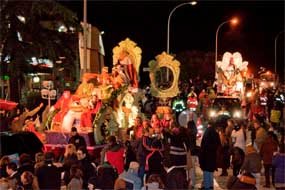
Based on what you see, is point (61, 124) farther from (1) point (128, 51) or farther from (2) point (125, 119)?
(1) point (128, 51)

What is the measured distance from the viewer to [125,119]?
22.4 m

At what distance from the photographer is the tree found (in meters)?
24.2

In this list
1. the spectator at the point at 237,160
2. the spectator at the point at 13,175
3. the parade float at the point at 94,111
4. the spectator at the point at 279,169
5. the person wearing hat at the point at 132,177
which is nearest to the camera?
the spectator at the point at 13,175

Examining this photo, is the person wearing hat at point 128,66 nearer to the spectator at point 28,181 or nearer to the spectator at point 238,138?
the spectator at point 238,138

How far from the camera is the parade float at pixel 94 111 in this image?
772 inches

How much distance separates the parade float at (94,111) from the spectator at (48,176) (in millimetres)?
8350

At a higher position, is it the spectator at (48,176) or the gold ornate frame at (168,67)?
the gold ornate frame at (168,67)

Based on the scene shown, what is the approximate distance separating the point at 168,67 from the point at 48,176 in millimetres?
16131

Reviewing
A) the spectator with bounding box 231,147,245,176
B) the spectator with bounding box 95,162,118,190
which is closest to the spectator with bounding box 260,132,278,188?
the spectator with bounding box 231,147,245,176

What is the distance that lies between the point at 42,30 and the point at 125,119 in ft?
19.2

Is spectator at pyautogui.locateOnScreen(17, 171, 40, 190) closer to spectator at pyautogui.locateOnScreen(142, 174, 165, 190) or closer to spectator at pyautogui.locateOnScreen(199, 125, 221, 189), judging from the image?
spectator at pyautogui.locateOnScreen(142, 174, 165, 190)

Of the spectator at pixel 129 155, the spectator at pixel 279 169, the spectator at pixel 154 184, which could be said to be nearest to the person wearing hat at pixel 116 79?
the spectator at pixel 129 155

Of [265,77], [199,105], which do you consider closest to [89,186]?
[199,105]

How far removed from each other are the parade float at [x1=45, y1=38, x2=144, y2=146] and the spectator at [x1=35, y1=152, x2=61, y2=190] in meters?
8.35
